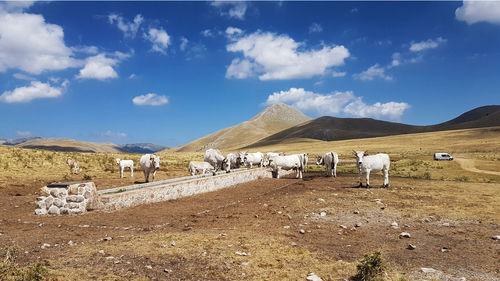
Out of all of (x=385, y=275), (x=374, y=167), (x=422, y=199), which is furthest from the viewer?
(x=374, y=167)

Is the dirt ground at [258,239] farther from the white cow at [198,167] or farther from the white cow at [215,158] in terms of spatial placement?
the white cow at [215,158]

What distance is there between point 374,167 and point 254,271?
57.8ft

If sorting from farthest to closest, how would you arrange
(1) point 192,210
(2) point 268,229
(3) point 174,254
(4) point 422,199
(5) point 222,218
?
(4) point 422,199 → (1) point 192,210 → (5) point 222,218 → (2) point 268,229 → (3) point 174,254

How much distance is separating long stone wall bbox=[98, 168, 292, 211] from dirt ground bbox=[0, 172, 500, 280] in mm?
564

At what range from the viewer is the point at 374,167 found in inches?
878

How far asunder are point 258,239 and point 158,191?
8617 millimetres

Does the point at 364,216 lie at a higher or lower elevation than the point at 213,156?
lower

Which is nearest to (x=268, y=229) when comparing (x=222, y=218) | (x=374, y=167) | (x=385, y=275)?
(x=222, y=218)

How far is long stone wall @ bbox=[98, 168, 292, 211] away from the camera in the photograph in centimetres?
1420

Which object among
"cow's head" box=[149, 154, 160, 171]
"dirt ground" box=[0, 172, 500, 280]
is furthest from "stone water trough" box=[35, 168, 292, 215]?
"cow's head" box=[149, 154, 160, 171]

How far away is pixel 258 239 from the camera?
978 centimetres

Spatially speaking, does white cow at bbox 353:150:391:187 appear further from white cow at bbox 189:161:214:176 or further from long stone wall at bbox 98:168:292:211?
white cow at bbox 189:161:214:176

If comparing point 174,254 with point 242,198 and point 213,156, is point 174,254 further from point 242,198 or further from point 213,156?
point 213,156

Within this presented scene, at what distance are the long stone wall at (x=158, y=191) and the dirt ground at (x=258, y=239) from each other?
22.2 inches
